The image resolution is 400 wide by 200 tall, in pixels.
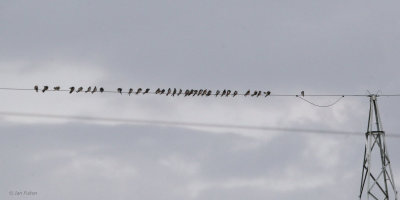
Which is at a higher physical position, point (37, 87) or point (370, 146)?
point (37, 87)

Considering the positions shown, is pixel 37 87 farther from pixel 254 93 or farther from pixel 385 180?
pixel 385 180

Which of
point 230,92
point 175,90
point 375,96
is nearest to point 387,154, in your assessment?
point 375,96

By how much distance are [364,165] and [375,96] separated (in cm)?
507

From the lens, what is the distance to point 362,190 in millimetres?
47906

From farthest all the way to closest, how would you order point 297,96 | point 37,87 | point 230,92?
point 230,92
point 297,96
point 37,87

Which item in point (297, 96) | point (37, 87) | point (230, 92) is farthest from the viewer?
point (230, 92)

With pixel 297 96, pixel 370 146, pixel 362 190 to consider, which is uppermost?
pixel 297 96

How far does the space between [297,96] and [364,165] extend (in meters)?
7.61

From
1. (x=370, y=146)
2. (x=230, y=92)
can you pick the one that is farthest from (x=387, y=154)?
(x=230, y=92)

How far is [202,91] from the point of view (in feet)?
159

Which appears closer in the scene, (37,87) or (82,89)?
(37,87)

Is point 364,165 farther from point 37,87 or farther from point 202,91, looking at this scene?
point 37,87

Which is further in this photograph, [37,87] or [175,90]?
[175,90]

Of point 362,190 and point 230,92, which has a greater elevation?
point 230,92
